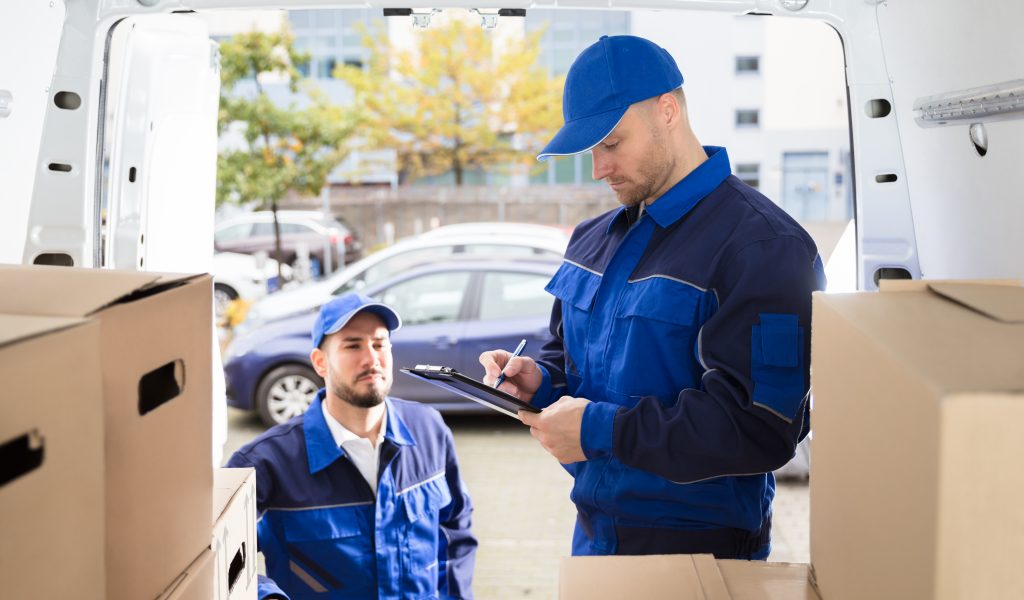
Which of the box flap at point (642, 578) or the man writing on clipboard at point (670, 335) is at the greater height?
the man writing on clipboard at point (670, 335)

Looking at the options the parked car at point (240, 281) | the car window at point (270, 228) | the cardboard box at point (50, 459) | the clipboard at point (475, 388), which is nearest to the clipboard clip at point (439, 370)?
the clipboard at point (475, 388)

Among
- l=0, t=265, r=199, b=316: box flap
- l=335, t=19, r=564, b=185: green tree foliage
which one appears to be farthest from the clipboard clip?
l=335, t=19, r=564, b=185: green tree foliage

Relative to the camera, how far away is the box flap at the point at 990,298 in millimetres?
1178

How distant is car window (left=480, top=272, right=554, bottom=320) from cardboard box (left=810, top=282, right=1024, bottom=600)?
18.8 feet

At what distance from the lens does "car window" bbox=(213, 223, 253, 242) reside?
1831 centimetres

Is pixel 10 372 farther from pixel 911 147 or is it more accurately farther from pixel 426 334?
pixel 426 334

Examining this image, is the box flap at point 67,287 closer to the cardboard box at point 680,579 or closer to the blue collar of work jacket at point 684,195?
the cardboard box at point 680,579

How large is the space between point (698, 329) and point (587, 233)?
0.56 metres

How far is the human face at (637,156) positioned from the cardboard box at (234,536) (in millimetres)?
1051

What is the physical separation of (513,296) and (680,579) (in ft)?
18.7

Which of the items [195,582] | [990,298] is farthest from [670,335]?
[195,582]

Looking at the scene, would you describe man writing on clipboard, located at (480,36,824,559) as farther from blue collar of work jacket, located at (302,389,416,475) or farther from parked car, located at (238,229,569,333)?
parked car, located at (238,229,569,333)

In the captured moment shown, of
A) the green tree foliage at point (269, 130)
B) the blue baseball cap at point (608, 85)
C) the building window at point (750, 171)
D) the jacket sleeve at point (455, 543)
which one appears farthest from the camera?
the building window at point (750, 171)

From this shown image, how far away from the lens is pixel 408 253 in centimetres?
852
